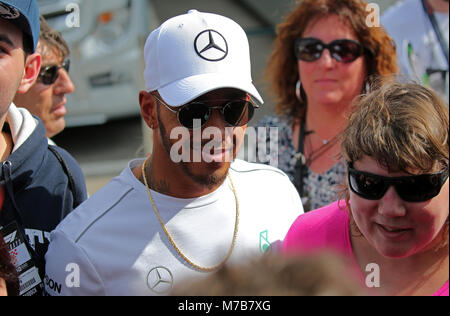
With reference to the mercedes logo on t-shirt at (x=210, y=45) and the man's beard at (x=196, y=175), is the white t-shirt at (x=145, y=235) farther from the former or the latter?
the mercedes logo on t-shirt at (x=210, y=45)

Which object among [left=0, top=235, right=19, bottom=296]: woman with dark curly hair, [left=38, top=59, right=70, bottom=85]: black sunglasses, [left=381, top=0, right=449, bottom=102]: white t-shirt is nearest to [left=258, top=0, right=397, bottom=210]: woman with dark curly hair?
[left=381, top=0, right=449, bottom=102]: white t-shirt

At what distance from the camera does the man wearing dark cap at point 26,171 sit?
182cm

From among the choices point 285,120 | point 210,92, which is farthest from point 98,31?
point 210,92

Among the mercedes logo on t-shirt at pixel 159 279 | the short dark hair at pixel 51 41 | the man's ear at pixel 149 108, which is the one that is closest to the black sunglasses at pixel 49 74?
the short dark hair at pixel 51 41

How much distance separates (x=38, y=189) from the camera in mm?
1991

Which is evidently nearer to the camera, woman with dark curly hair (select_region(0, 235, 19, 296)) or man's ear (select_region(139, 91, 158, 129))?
woman with dark curly hair (select_region(0, 235, 19, 296))

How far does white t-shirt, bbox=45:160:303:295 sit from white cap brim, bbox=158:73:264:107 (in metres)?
0.32

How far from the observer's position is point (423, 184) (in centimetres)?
144

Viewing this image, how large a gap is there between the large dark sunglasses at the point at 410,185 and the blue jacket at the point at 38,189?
1.11 metres

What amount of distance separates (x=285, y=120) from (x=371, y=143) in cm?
157

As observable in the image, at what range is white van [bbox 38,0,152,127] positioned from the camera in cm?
503

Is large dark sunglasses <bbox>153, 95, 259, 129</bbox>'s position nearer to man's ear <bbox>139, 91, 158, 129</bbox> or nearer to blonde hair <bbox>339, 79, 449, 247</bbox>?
man's ear <bbox>139, 91, 158, 129</bbox>

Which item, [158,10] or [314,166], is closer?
[314,166]
